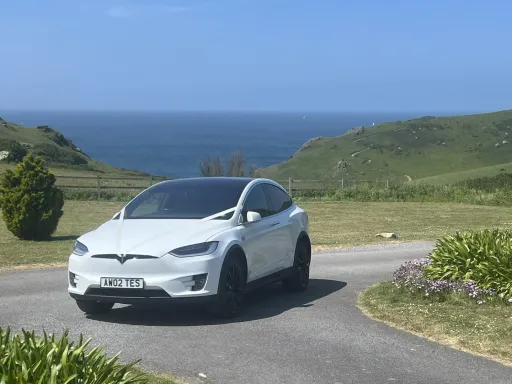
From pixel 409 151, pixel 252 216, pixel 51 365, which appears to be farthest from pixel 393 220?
pixel 409 151

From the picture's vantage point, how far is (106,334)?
910 cm

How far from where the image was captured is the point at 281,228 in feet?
38.1

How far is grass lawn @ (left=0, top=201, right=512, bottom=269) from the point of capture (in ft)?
60.5

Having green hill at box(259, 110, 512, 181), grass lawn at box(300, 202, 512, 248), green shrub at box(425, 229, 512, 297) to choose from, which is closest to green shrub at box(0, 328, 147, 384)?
green shrub at box(425, 229, 512, 297)

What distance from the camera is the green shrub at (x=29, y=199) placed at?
20.1m

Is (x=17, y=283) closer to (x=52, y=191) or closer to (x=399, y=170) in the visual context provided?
(x=52, y=191)

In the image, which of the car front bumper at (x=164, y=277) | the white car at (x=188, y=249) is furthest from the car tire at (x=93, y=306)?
the car front bumper at (x=164, y=277)

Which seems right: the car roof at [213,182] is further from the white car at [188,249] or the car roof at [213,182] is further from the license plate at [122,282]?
the license plate at [122,282]

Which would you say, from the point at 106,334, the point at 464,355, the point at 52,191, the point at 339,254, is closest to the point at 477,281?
the point at 464,355

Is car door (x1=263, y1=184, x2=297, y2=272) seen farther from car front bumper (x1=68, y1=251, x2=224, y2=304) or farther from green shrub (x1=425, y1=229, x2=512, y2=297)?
car front bumper (x1=68, y1=251, x2=224, y2=304)

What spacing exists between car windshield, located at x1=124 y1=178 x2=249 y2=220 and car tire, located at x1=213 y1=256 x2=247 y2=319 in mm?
697

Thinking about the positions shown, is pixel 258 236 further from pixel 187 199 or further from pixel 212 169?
pixel 212 169

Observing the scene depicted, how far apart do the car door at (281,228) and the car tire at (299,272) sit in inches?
6.1

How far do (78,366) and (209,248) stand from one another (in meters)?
4.37
